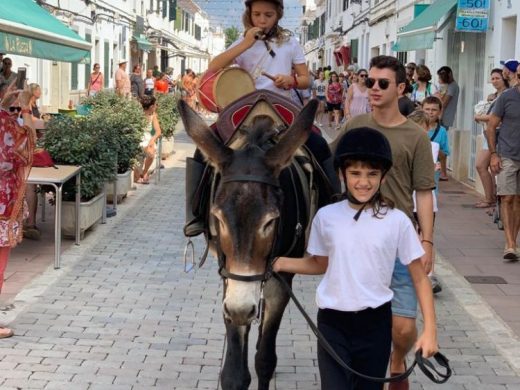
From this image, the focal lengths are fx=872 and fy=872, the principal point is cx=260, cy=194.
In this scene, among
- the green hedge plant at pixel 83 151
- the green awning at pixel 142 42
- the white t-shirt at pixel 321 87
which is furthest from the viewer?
the green awning at pixel 142 42

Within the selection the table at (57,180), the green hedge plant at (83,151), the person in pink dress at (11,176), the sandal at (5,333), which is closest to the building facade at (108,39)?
the green hedge plant at (83,151)

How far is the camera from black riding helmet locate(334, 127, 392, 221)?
3928mm

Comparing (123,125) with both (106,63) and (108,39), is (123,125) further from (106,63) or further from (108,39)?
(108,39)

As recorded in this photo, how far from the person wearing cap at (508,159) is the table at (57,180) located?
460cm

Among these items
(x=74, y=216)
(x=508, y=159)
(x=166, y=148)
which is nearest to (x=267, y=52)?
(x=508, y=159)

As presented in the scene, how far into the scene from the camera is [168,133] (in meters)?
19.0

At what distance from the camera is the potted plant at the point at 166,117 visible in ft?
59.1

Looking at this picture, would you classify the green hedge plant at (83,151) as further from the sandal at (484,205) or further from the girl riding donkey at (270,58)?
the sandal at (484,205)

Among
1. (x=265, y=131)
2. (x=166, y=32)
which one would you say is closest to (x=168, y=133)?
(x=265, y=131)

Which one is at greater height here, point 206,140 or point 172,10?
point 172,10

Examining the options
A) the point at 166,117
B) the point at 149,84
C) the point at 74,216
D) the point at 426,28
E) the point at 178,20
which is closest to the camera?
the point at 74,216

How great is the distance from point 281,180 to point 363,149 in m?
0.77

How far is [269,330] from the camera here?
17.3 ft

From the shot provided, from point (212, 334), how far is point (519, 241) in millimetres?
5437
